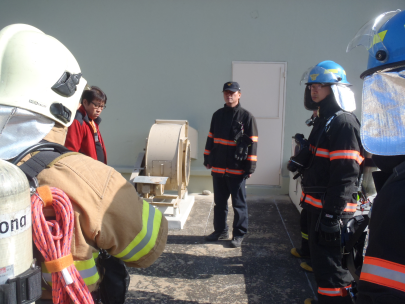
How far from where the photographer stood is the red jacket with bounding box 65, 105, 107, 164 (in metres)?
3.09

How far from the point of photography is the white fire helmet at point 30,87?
44.6 inches

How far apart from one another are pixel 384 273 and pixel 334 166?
157cm

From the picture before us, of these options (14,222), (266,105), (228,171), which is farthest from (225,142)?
(14,222)

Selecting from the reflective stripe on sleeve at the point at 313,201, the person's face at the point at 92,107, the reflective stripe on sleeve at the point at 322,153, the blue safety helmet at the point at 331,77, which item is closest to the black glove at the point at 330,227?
the reflective stripe on sleeve at the point at 313,201

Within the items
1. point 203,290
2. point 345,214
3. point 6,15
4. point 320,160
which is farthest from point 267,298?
point 6,15

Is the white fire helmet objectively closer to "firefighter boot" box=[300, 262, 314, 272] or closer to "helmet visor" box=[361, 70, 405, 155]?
"helmet visor" box=[361, 70, 405, 155]

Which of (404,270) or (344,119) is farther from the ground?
(344,119)

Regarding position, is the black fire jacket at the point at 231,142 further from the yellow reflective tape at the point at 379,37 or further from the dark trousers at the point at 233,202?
the yellow reflective tape at the point at 379,37

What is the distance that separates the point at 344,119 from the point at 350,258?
1033mm

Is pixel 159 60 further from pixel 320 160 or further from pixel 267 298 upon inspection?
pixel 267 298

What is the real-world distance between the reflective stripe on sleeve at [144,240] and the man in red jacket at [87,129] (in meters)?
2.11

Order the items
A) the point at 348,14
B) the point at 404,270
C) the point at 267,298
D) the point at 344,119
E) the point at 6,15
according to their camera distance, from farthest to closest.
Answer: the point at 6,15 < the point at 348,14 < the point at 267,298 < the point at 344,119 < the point at 404,270

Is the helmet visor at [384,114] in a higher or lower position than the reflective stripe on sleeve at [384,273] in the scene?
higher

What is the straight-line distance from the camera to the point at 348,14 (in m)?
5.47
